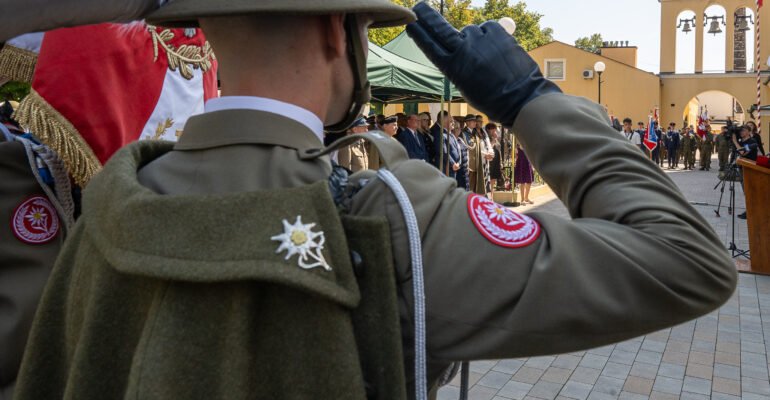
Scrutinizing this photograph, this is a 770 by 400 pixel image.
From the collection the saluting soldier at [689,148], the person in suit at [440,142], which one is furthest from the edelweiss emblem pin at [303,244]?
the saluting soldier at [689,148]

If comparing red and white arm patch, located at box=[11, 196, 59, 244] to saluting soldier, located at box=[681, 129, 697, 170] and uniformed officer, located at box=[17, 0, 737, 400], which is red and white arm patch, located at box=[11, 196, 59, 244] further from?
saluting soldier, located at box=[681, 129, 697, 170]

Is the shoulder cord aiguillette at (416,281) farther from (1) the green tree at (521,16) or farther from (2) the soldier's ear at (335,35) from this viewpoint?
(1) the green tree at (521,16)

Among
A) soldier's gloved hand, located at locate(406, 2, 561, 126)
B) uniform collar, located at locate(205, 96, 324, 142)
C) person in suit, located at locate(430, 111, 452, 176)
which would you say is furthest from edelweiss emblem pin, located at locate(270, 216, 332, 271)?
person in suit, located at locate(430, 111, 452, 176)

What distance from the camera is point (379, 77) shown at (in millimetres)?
8773

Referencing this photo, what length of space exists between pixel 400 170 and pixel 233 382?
15.3 inches

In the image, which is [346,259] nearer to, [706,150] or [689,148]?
[706,150]

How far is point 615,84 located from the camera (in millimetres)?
36094

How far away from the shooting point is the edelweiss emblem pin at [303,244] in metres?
0.87

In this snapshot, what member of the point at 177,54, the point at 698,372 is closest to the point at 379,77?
the point at 698,372

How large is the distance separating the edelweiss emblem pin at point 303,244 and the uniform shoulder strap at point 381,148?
6.3 inches

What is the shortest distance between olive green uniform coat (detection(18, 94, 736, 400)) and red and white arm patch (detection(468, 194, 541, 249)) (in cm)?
1

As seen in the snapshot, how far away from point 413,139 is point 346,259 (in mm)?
10454

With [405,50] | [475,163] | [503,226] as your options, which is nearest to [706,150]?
[475,163]

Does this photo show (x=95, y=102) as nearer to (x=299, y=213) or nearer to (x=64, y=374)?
(x=64, y=374)
